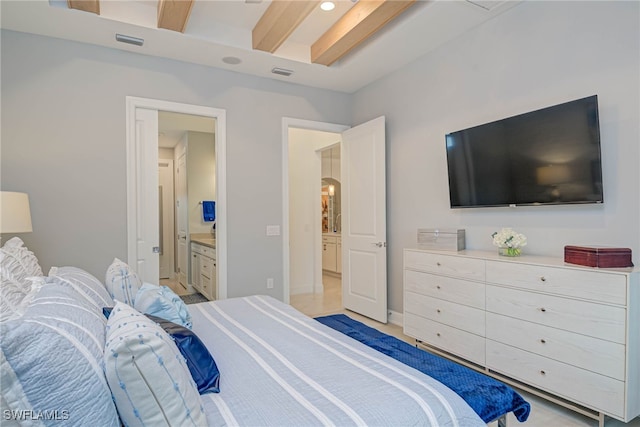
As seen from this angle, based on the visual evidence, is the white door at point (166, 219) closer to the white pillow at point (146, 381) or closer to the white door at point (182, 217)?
the white door at point (182, 217)

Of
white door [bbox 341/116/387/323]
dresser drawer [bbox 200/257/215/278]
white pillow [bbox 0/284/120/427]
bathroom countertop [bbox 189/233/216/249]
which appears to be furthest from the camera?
bathroom countertop [bbox 189/233/216/249]

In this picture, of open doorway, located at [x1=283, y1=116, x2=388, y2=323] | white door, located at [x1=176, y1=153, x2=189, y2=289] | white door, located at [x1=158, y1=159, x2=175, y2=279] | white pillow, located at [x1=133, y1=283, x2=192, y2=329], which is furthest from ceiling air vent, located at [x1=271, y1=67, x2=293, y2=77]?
white door, located at [x1=158, y1=159, x2=175, y2=279]

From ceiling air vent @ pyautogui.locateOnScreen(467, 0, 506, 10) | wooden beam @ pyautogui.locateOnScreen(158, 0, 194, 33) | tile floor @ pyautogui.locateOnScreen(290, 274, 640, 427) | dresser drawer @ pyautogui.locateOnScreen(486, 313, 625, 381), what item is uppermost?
wooden beam @ pyautogui.locateOnScreen(158, 0, 194, 33)

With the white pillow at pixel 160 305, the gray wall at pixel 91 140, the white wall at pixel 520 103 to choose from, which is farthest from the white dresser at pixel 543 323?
the gray wall at pixel 91 140

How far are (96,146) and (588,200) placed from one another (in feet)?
13.1

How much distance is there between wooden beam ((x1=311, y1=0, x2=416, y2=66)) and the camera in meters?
2.71

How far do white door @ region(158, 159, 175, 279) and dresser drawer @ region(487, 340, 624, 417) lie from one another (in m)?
6.29

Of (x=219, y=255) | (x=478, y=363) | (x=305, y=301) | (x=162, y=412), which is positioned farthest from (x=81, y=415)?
(x=305, y=301)

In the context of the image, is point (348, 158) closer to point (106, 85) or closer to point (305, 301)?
point (305, 301)

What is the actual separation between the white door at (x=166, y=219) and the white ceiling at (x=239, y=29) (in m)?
4.15

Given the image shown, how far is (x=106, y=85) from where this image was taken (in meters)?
3.35

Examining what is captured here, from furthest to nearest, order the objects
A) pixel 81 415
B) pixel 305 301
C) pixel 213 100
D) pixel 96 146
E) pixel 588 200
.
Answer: pixel 305 301
pixel 213 100
pixel 96 146
pixel 588 200
pixel 81 415

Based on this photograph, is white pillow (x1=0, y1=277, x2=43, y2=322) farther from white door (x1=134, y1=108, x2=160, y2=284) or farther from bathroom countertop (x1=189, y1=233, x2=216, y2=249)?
bathroom countertop (x1=189, y1=233, x2=216, y2=249)

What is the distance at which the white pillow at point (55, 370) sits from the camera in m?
0.81
